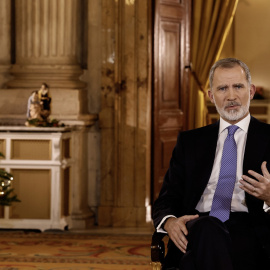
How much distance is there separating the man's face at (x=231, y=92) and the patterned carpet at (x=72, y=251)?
2237mm

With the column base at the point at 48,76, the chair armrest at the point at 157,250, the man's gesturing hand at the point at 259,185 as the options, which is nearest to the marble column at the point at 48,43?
the column base at the point at 48,76

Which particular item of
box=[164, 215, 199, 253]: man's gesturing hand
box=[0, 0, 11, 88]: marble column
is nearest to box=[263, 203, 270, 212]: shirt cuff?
box=[164, 215, 199, 253]: man's gesturing hand

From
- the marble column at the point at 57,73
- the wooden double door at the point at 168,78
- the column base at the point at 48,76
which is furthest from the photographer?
the wooden double door at the point at 168,78

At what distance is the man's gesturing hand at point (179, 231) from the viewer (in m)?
2.85

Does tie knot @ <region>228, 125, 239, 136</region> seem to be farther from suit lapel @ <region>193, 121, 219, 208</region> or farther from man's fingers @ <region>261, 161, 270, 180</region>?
man's fingers @ <region>261, 161, 270, 180</region>

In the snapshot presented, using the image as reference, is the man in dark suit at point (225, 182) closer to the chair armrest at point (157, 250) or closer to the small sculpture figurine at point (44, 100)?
the chair armrest at point (157, 250)

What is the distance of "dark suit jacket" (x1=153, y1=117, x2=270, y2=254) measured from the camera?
3107 mm

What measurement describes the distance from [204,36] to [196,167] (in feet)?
15.4

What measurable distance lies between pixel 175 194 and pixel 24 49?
4.17m

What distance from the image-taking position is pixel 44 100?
6.54 metres

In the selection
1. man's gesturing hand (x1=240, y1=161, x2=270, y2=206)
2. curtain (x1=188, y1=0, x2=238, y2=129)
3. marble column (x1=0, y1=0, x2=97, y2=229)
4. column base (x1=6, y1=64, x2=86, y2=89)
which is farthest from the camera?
curtain (x1=188, y1=0, x2=238, y2=129)

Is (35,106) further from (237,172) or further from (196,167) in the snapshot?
(237,172)

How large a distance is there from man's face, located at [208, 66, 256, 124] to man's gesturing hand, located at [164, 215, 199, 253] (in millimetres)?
542

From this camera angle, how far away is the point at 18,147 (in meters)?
6.52
